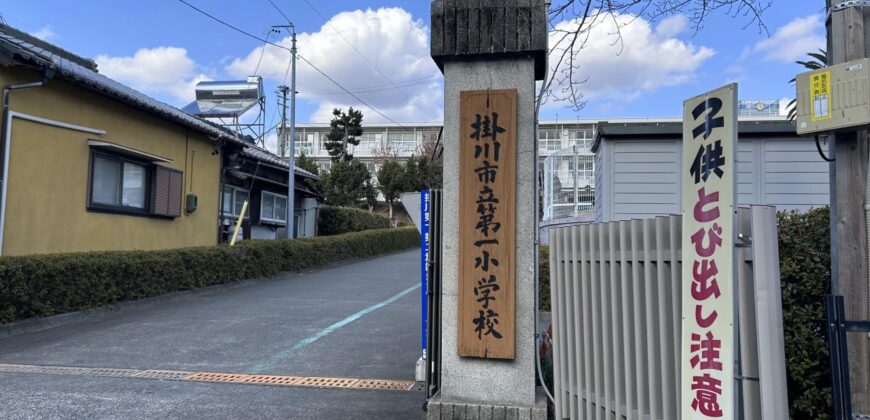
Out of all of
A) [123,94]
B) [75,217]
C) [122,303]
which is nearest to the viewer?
[122,303]

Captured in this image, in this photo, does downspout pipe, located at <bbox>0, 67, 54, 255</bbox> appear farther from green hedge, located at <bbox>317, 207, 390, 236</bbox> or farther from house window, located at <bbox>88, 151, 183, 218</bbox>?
green hedge, located at <bbox>317, 207, 390, 236</bbox>

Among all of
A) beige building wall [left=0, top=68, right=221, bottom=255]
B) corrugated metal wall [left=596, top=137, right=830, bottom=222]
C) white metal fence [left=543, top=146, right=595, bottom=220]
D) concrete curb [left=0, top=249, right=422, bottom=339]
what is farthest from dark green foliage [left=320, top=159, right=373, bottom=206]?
corrugated metal wall [left=596, top=137, right=830, bottom=222]

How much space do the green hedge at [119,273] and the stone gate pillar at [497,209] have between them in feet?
21.2

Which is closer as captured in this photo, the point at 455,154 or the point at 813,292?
Answer: the point at 813,292

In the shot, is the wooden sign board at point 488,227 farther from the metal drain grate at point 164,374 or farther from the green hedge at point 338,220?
the green hedge at point 338,220

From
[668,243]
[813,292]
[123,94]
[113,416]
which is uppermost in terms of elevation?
[123,94]

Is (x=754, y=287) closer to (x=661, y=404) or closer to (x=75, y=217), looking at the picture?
(x=661, y=404)

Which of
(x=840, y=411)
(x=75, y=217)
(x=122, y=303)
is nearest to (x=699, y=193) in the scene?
(x=840, y=411)

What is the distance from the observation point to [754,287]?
7.27 feet

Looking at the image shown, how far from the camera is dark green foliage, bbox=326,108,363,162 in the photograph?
33.6 m

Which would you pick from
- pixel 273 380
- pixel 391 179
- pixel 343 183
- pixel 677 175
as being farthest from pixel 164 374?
pixel 391 179

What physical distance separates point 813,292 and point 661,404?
106cm

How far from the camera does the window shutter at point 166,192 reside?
11859mm

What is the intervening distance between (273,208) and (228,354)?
45.4ft
